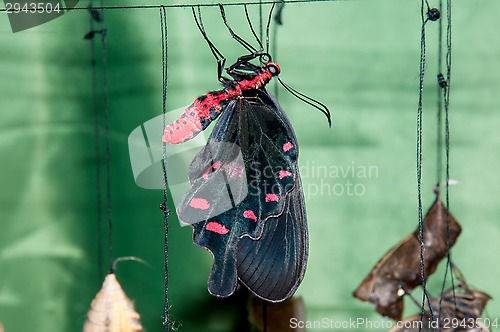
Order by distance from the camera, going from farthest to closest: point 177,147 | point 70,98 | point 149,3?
point 70,98 < point 177,147 < point 149,3

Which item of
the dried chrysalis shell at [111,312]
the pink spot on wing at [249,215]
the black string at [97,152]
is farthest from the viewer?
the black string at [97,152]

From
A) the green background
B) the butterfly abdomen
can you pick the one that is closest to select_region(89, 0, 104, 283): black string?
the green background

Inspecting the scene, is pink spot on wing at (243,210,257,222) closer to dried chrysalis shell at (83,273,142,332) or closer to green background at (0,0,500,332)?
dried chrysalis shell at (83,273,142,332)

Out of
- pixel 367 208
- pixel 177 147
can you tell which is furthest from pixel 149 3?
pixel 367 208

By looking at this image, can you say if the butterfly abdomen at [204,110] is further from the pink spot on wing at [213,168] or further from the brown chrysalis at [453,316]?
the brown chrysalis at [453,316]

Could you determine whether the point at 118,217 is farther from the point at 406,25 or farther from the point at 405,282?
the point at 406,25

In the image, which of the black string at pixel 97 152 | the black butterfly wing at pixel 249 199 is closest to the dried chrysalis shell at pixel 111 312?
the black butterfly wing at pixel 249 199

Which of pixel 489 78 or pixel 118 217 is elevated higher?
pixel 489 78

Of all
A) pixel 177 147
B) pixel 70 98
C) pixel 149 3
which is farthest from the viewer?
pixel 70 98
